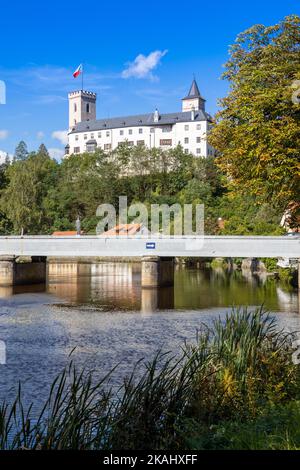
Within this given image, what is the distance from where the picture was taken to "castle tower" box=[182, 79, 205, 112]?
154m

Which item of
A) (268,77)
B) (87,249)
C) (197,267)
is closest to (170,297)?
(87,249)

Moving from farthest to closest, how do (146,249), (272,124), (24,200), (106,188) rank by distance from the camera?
(106,188)
(24,200)
(146,249)
(272,124)

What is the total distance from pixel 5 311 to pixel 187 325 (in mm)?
12036

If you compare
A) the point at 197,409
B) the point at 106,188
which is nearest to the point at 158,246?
the point at 197,409

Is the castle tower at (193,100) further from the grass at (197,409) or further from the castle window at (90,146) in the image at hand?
the grass at (197,409)

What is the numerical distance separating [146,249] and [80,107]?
14522cm

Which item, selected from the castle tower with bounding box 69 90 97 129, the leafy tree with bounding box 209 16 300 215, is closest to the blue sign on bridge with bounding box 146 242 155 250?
the leafy tree with bounding box 209 16 300 215

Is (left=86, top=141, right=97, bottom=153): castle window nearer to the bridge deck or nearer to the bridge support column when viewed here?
the bridge deck

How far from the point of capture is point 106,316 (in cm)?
3716

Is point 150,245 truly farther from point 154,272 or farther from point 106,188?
point 106,188

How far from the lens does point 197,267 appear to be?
3150 inches

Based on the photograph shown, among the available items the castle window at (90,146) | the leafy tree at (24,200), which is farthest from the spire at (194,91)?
the leafy tree at (24,200)
